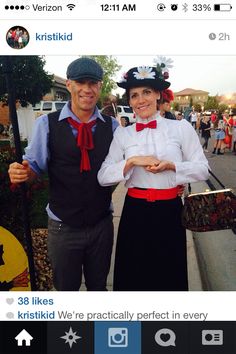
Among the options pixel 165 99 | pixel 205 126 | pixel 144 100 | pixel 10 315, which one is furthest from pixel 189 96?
pixel 205 126

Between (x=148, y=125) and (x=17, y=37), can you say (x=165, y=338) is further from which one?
(x=17, y=37)

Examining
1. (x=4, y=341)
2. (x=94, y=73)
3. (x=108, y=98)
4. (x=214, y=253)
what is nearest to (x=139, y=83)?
(x=94, y=73)

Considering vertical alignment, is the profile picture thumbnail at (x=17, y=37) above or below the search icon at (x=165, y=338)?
above

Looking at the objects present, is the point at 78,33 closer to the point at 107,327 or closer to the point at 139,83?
the point at 139,83

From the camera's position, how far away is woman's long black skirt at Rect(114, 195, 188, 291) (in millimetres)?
1301

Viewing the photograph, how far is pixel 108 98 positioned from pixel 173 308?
37.4 inches

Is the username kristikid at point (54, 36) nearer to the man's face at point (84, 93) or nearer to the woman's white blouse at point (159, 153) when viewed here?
the man's face at point (84, 93)

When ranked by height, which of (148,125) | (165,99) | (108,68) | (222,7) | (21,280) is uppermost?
(222,7)

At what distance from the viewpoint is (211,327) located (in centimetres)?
113

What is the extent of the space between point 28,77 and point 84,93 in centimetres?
31

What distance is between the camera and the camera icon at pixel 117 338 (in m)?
1.10

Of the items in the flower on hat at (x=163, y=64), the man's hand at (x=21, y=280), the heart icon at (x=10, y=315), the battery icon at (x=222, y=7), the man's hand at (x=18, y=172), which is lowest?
the heart icon at (x=10, y=315)

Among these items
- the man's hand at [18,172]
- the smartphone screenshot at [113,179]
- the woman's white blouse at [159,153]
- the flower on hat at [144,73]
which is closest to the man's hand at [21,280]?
the smartphone screenshot at [113,179]

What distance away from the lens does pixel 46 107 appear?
5.86 feet
